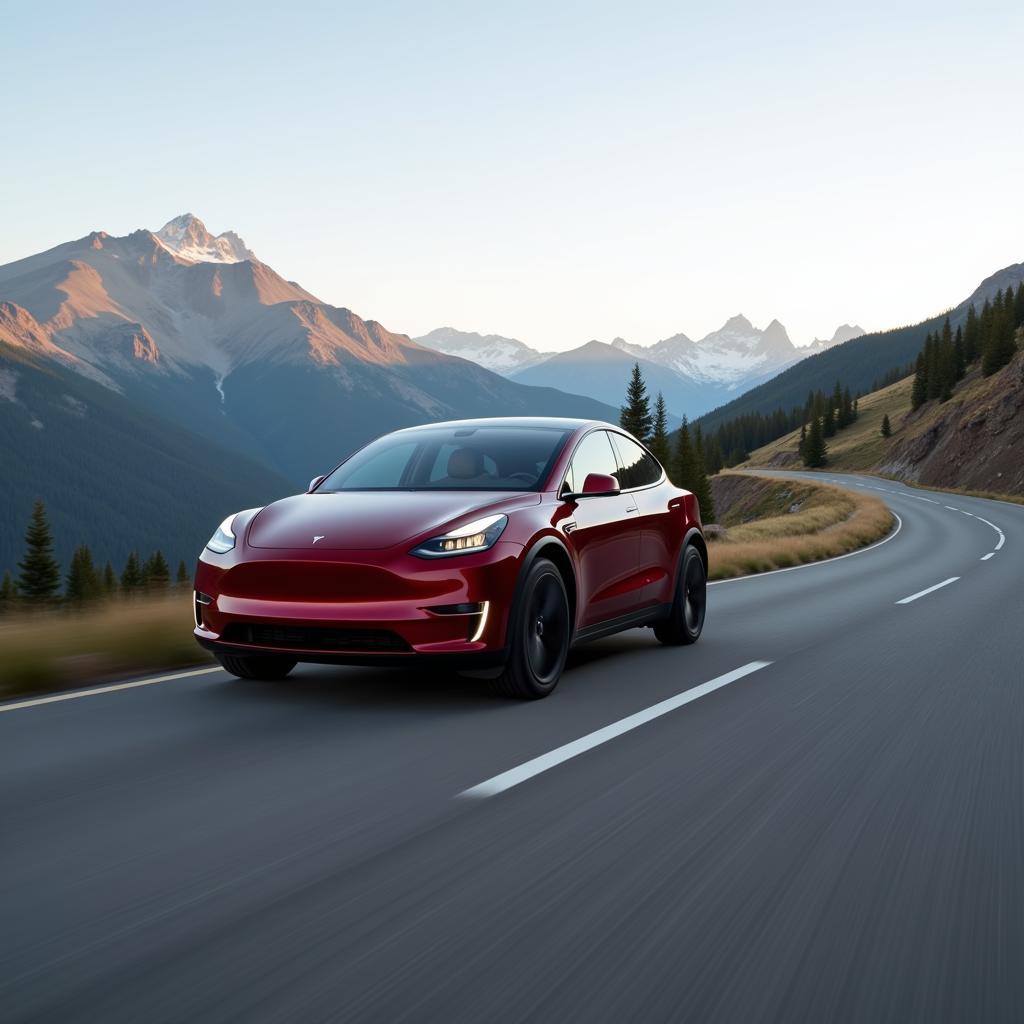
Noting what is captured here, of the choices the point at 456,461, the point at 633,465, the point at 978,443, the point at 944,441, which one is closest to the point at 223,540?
the point at 456,461

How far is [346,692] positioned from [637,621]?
7.57 ft

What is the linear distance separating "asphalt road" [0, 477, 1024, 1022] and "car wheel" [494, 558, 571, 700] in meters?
0.13

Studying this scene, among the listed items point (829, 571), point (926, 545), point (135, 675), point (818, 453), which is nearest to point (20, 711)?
point (135, 675)

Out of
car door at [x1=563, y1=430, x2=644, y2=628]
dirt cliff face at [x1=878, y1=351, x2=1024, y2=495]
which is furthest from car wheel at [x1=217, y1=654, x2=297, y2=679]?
dirt cliff face at [x1=878, y1=351, x2=1024, y2=495]

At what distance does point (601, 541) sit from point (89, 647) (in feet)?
11.4

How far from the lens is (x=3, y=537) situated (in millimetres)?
189625

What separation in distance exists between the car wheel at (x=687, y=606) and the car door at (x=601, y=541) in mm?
804

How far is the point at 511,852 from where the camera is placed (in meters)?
3.67

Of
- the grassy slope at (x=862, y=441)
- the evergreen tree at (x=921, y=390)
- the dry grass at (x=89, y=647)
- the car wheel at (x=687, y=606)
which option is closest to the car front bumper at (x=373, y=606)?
the dry grass at (x=89, y=647)

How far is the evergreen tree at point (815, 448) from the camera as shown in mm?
115750

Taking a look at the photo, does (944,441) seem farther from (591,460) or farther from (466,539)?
(466,539)

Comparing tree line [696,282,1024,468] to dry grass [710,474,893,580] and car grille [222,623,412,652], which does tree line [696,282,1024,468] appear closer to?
dry grass [710,474,893,580]

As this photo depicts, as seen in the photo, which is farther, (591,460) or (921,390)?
(921,390)

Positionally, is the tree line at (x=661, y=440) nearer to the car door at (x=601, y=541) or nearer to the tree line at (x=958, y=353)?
the tree line at (x=958, y=353)
